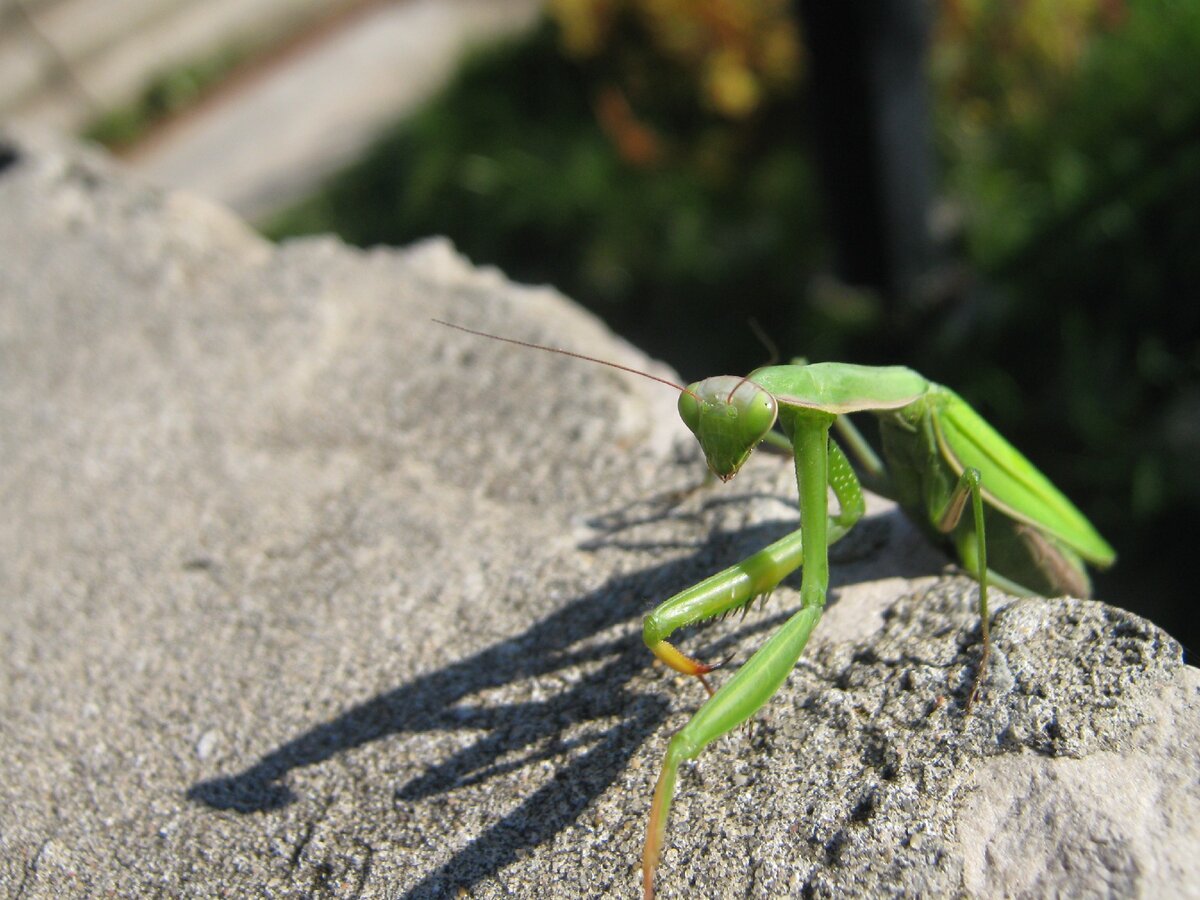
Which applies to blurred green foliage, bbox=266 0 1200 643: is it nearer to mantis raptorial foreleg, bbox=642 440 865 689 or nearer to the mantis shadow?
mantis raptorial foreleg, bbox=642 440 865 689

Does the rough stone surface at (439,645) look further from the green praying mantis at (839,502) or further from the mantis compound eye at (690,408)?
the mantis compound eye at (690,408)

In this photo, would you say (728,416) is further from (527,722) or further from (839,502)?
(527,722)

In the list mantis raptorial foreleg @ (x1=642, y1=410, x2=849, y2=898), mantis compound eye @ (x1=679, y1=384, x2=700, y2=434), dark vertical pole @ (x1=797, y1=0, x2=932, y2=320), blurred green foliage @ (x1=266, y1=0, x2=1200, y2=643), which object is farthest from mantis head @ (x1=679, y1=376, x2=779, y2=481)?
dark vertical pole @ (x1=797, y1=0, x2=932, y2=320)

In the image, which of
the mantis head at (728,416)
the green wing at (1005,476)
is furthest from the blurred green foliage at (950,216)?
the mantis head at (728,416)

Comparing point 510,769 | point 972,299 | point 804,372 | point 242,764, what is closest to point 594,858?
point 510,769

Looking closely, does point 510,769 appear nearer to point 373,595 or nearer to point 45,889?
point 373,595
